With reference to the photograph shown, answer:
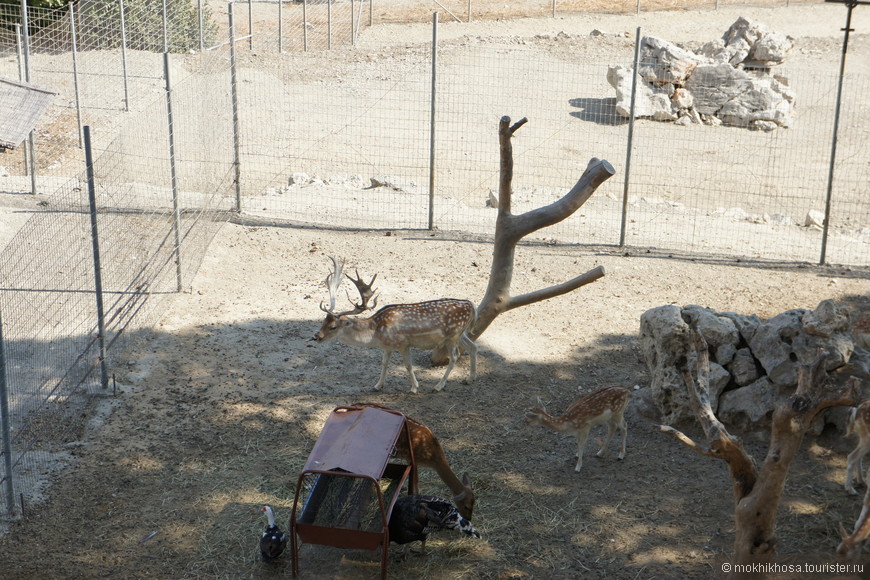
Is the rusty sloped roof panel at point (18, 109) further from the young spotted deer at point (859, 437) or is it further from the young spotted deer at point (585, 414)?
the young spotted deer at point (859, 437)

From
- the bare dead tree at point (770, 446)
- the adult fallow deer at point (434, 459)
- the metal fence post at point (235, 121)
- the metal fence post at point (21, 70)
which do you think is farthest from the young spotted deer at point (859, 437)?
the metal fence post at point (21, 70)

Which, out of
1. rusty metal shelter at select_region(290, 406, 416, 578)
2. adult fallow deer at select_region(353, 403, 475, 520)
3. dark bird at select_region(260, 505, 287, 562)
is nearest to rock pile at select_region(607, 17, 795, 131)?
adult fallow deer at select_region(353, 403, 475, 520)

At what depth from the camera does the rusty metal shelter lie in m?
5.75

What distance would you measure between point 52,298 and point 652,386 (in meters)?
6.23

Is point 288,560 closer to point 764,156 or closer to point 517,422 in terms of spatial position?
point 517,422

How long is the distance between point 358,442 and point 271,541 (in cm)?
85

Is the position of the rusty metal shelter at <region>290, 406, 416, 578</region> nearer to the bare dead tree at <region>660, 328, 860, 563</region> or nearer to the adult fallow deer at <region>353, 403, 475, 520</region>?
the adult fallow deer at <region>353, 403, 475, 520</region>

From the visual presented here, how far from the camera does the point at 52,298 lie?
990 cm

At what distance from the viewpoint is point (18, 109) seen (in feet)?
26.0

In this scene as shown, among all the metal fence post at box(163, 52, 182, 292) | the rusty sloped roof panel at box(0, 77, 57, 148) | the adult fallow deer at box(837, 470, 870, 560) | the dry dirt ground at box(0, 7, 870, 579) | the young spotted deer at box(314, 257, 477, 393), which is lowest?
the dry dirt ground at box(0, 7, 870, 579)

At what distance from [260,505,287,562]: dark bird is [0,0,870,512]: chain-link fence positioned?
1973 millimetres

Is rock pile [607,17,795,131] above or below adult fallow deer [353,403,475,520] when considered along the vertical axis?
above

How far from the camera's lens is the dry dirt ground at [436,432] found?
6.29 m

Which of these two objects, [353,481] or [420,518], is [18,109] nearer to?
[353,481]
